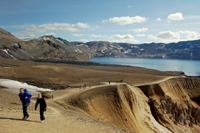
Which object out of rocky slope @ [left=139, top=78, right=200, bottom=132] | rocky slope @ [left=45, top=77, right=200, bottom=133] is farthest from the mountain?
rocky slope @ [left=139, top=78, right=200, bottom=132]

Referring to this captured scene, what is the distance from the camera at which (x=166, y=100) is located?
128 ft

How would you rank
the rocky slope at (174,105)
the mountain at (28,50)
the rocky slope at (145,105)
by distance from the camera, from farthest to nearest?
1. the mountain at (28,50)
2. the rocky slope at (174,105)
3. the rocky slope at (145,105)

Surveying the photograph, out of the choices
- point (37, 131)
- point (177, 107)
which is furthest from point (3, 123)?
point (177, 107)

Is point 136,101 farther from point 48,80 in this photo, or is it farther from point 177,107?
point 48,80

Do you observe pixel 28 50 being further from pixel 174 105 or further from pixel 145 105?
pixel 174 105

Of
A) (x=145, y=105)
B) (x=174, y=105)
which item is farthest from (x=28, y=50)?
(x=174, y=105)

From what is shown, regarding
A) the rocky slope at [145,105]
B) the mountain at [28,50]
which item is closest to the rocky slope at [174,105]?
the rocky slope at [145,105]

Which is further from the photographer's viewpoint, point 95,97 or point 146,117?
point 146,117

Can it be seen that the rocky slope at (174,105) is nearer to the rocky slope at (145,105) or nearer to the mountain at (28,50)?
the rocky slope at (145,105)

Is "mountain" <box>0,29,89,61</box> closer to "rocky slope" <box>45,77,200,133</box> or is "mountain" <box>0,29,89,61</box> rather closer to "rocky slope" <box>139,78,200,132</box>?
"rocky slope" <box>45,77,200,133</box>

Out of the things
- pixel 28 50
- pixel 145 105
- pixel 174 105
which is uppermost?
pixel 28 50

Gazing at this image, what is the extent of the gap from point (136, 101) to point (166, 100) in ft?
34.7

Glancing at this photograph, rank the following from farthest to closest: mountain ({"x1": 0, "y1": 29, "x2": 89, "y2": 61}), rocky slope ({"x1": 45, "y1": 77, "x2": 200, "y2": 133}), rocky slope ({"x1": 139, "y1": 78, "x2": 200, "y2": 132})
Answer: mountain ({"x1": 0, "y1": 29, "x2": 89, "y2": 61})
rocky slope ({"x1": 139, "y1": 78, "x2": 200, "y2": 132})
rocky slope ({"x1": 45, "y1": 77, "x2": 200, "y2": 133})

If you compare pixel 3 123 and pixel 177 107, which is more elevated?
pixel 3 123
